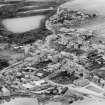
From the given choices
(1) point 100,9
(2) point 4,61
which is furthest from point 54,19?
(2) point 4,61

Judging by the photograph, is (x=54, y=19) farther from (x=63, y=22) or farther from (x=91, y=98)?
(x=91, y=98)

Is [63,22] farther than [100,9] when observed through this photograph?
No

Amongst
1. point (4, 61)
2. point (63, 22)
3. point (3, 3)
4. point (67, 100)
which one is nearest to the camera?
point (67, 100)

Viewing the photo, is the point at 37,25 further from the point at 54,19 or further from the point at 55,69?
the point at 55,69

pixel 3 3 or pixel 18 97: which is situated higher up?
pixel 3 3

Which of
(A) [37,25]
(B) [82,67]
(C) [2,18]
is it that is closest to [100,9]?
(A) [37,25]

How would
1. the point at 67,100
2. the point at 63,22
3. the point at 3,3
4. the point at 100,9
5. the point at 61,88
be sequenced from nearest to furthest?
1. the point at 67,100
2. the point at 61,88
3. the point at 63,22
4. the point at 100,9
5. the point at 3,3
